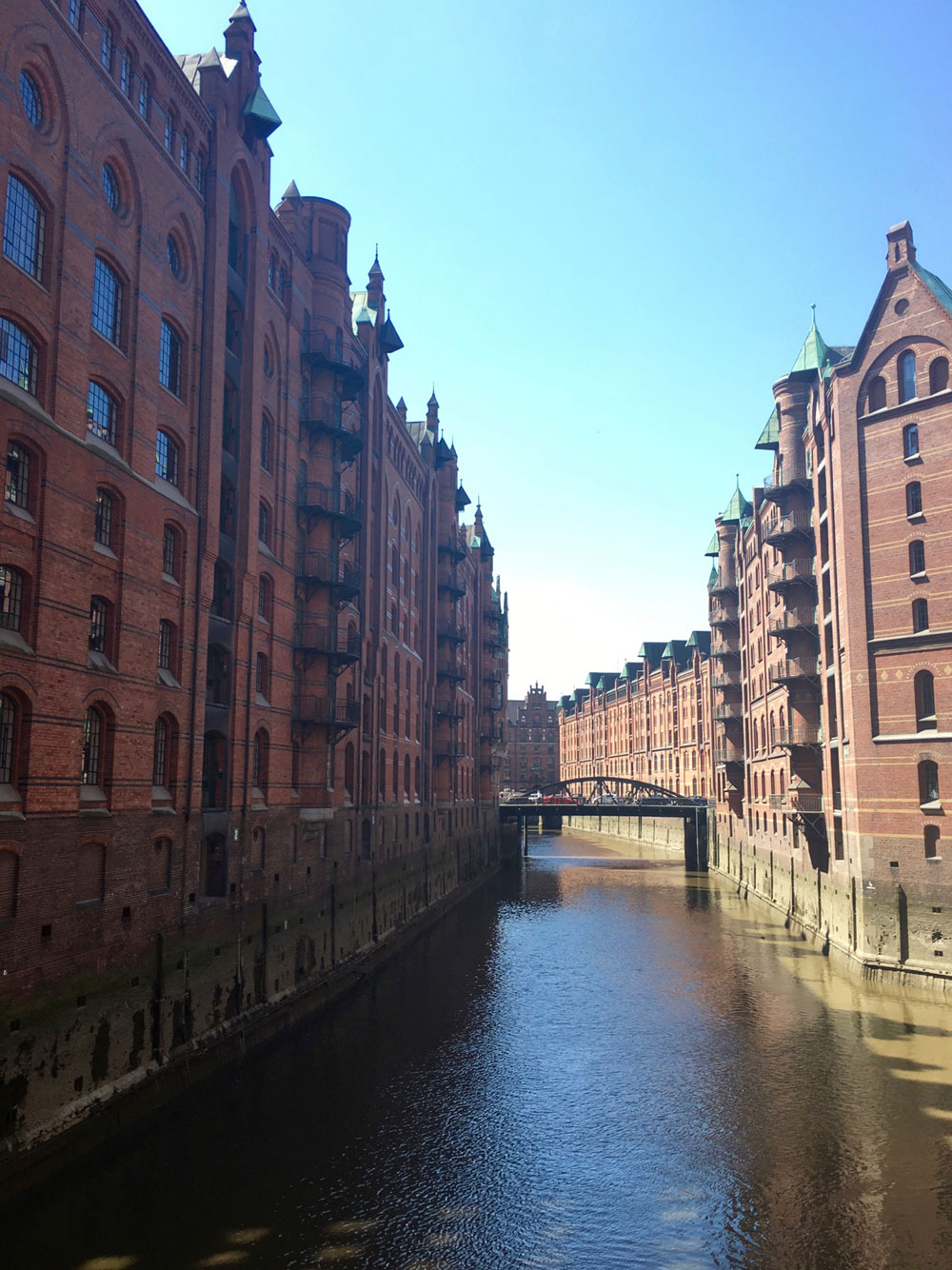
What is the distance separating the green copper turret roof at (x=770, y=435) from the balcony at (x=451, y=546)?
66.6 feet

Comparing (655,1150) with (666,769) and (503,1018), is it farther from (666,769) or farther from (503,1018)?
(666,769)

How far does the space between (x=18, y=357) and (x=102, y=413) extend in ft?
10.5

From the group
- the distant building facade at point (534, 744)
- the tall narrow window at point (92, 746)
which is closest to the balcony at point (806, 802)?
the tall narrow window at point (92, 746)

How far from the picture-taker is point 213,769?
2709 centimetres

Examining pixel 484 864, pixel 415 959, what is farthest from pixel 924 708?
pixel 484 864

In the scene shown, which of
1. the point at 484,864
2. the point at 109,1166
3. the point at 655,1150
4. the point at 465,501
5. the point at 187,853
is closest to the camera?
the point at 109,1166

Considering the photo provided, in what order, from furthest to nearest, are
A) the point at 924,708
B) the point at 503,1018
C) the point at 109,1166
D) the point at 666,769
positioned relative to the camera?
the point at 666,769 → the point at 924,708 → the point at 503,1018 → the point at 109,1166

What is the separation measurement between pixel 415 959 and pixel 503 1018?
9.67m

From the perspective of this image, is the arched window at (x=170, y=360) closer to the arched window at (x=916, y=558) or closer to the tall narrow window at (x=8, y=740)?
the tall narrow window at (x=8, y=740)

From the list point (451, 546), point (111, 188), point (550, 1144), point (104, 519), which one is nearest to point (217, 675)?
point (104, 519)

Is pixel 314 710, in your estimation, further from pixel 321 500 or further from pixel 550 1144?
pixel 550 1144

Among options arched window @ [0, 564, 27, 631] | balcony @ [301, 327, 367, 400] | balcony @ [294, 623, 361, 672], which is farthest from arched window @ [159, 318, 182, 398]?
balcony @ [294, 623, 361, 672]

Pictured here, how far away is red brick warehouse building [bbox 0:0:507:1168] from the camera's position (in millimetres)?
18141

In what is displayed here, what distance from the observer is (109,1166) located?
17609 millimetres
